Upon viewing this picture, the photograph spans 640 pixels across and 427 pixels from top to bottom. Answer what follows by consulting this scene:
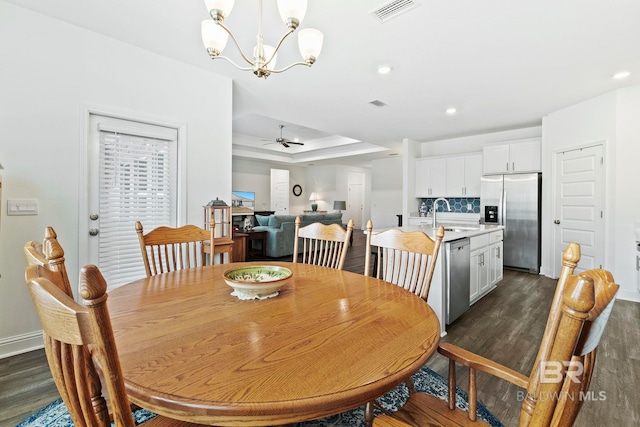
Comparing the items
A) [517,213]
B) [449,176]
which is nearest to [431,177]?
[449,176]

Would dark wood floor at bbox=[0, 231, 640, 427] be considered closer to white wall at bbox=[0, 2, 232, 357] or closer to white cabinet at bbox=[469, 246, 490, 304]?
white cabinet at bbox=[469, 246, 490, 304]

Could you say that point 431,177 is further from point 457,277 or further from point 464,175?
point 457,277

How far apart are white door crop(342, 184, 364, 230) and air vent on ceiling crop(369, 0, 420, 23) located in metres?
9.64

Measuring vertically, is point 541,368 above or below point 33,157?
below

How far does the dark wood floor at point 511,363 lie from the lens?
5.37 ft

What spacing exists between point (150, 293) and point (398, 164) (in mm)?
8508

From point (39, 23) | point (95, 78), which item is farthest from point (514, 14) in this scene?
point (39, 23)

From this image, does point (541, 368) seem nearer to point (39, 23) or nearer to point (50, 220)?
point (50, 220)

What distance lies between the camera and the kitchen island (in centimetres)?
256

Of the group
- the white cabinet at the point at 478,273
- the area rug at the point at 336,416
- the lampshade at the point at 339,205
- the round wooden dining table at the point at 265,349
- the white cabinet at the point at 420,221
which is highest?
the lampshade at the point at 339,205

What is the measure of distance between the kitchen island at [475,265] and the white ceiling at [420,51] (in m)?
1.76

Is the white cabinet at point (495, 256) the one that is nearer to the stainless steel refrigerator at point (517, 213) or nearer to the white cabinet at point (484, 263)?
the white cabinet at point (484, 263)

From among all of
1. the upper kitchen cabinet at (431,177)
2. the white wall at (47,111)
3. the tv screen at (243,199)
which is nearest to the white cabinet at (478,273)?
the upper kitchen cabinet at (431,177)

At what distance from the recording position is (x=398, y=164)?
8.94m
